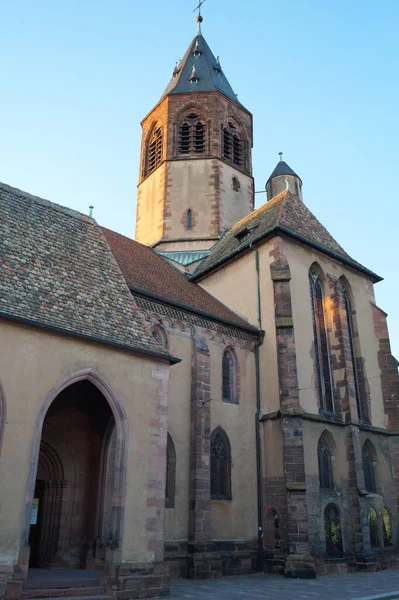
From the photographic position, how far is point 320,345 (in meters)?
19.3

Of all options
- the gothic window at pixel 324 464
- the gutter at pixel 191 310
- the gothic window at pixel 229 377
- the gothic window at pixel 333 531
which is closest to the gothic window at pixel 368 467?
the gothic window at pixel 324 464

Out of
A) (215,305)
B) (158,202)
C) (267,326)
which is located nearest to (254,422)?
(267,326)

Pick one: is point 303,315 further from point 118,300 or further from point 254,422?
point 118,300

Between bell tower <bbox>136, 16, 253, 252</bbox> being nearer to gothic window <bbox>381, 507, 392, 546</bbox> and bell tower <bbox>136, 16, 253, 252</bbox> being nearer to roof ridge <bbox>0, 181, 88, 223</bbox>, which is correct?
roof ridge <bbox>0, 181, 88, 223</bbox>

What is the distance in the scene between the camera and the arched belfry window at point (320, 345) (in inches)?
728

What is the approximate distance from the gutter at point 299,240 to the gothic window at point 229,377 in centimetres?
450

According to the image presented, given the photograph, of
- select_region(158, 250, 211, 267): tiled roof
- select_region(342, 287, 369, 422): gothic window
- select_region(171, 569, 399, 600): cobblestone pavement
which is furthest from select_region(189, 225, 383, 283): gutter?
select_region(171, 569, 399, 600): cobblestone pavement

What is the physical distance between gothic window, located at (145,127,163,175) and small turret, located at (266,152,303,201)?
666 cm

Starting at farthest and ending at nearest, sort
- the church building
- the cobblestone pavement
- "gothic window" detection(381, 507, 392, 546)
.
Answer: "gothic window" detection(381, 507, 392, 546) < the cobblestone pavement < the church building

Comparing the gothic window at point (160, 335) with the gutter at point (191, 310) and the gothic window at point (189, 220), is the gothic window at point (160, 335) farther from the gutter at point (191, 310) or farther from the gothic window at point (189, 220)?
the gothic window at point (189, 220)

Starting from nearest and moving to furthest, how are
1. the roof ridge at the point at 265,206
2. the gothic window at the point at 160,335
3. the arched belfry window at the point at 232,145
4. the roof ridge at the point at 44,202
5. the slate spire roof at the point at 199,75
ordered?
1. the roof ridge at the point at 44,202
2. the gothic window at the point at 160,335
3. the roof ridge at the point at 265,206
4. the arched belfry window at the point at 232,145
5. the slate spire roof at the point at 199,75

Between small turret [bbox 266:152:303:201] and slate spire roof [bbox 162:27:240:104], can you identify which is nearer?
slate spire roof [bbox 162:27:240:104]

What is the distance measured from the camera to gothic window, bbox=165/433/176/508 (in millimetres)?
14703

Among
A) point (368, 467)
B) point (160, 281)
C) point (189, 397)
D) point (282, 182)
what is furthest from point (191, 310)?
point (282, 182)
